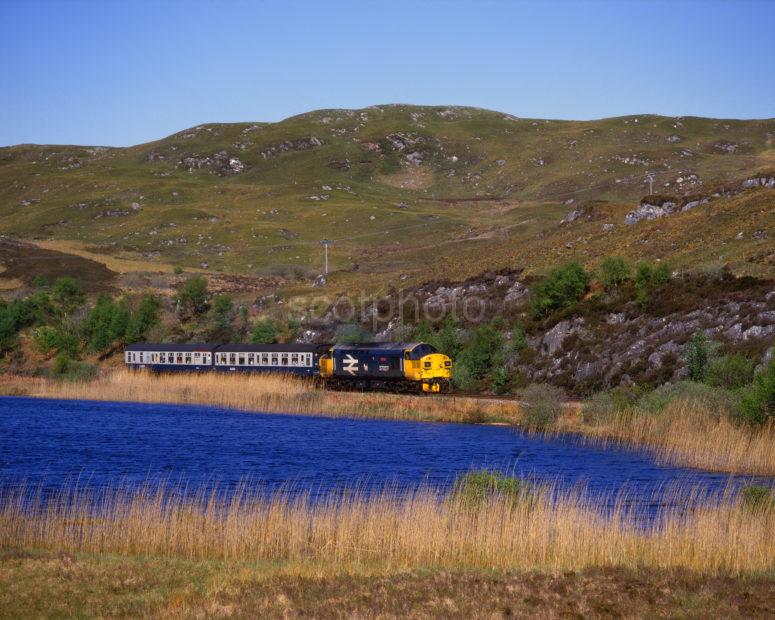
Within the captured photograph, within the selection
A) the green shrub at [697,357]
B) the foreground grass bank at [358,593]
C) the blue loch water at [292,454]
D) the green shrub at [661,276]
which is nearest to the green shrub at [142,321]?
the blue loch water at [292,454]

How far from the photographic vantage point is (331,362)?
69.5 metres

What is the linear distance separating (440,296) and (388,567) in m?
71.1

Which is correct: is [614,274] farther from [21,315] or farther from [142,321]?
[21,315]

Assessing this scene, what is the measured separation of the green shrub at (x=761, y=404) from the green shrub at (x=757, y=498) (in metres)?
12.6

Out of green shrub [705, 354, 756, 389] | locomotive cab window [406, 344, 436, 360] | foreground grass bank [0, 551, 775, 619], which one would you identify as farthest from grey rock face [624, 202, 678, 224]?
foreground grass bank [0, 551, 775, 619]

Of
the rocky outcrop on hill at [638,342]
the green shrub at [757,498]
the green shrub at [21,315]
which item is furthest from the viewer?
the green shrub at [21,315]

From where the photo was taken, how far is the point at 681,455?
3728cm

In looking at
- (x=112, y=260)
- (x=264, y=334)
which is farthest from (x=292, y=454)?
(x=112, y=260)

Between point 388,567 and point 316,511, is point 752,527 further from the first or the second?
point 316,511

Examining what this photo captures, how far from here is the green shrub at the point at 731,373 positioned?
156 feet

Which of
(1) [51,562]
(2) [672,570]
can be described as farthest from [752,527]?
(1) [51,562]

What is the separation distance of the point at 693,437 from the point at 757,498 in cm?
1484

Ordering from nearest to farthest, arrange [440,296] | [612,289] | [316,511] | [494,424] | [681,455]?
[316,511] < [681,455] < [494,424] < [612,289] < [440,296]

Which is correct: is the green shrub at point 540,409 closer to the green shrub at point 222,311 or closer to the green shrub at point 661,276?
the green shrub at point 661,276
